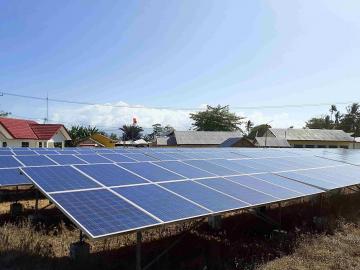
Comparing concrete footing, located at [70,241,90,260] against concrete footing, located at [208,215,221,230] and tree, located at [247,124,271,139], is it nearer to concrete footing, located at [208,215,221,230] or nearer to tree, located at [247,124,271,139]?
concrete footing, located at [208,215,221,230]

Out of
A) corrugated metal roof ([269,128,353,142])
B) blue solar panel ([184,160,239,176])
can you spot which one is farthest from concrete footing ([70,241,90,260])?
corrugated metal roof ([269,128,353,142])

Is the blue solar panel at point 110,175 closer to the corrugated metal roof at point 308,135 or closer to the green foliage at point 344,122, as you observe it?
the corrugated metal roof at point 308,135

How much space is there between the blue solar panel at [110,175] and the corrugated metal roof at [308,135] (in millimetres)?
59376

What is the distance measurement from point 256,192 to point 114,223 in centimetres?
430

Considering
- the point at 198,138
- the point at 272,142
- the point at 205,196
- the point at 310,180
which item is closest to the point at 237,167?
the point at 310,180

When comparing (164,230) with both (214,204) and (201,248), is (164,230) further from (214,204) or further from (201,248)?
(214,204)

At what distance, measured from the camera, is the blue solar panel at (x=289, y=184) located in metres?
10.4


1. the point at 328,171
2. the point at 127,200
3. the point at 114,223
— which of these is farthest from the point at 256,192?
the point at 328,171

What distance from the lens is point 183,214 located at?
22.1ft

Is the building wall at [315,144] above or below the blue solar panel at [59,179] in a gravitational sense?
below

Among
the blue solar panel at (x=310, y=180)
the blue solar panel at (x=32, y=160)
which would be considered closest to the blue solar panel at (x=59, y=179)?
the blue solar panel at (x=32, y=160)

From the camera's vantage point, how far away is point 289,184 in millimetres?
10930

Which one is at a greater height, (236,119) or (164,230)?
(236,119)

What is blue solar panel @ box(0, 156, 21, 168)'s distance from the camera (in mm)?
13994
